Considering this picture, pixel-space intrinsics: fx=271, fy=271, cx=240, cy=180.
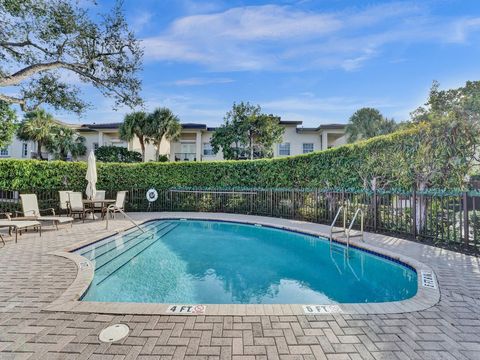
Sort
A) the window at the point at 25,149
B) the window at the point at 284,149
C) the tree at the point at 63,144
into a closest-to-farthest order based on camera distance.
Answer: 1. the tree at the point at 63,144
2. the window at the point at 284,149
3. the window at the point at 25,149

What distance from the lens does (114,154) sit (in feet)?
76.7

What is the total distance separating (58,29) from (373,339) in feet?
43.2

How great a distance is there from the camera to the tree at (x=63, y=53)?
32.2 feet

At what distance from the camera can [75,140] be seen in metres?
25.8

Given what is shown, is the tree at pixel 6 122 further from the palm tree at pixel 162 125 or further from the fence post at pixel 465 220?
the fence post at pixel 465 220

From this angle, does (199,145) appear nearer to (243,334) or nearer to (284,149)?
(284,149)

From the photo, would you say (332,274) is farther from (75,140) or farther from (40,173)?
(75,140)

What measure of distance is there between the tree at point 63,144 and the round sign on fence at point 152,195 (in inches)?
582

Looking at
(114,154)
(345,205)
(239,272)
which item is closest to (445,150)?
(345,205)

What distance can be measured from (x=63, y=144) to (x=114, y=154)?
17.7 ft

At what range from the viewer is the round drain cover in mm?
2613

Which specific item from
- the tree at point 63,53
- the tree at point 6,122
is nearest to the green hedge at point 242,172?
the tree at point 6,122

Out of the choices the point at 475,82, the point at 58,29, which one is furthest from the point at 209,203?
the point at 475,82

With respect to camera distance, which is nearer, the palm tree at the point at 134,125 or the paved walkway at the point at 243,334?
the paved walkway at the point at 243,334
